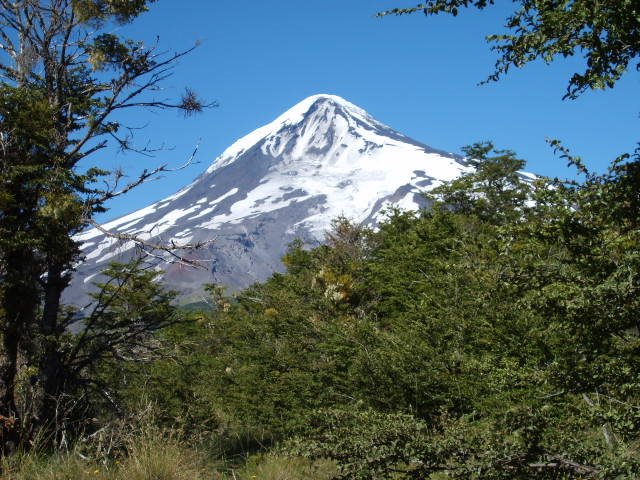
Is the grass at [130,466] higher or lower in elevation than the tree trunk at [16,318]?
lower

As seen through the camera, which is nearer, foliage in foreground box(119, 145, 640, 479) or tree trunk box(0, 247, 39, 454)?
foliage in foreground box(119, 145, 640, 479)

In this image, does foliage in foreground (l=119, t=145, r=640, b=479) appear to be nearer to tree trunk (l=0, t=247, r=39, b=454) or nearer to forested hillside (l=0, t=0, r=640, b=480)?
forested hillside (l=0, t=0, r=640, b=480)

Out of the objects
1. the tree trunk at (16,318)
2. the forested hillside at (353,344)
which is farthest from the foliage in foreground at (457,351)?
the tree trunk at (16,318)

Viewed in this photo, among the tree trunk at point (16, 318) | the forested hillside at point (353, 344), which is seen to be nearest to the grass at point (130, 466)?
the forested hillside at point (353, 344)

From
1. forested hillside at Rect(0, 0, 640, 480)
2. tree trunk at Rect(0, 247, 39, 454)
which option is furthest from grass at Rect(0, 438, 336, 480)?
tree trunk at Rect(0, 247, 39, 454)

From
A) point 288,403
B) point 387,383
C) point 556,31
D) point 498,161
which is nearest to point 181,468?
point 556,31

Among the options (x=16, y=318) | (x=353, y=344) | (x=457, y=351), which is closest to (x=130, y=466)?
(x=16, y=318)

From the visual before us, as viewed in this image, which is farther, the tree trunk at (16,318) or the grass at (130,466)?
the tree trunk at (16,318)

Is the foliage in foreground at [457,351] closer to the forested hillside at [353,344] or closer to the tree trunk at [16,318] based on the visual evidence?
the forested hillside at [353,344]

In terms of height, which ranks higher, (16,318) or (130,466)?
(16,318)

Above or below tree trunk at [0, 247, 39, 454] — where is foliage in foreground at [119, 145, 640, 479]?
below

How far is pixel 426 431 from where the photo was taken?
492 centimetres

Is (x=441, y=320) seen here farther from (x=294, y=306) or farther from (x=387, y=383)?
(x=294, y=306)

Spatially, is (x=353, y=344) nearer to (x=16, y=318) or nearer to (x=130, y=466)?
(x=16, y=318)
